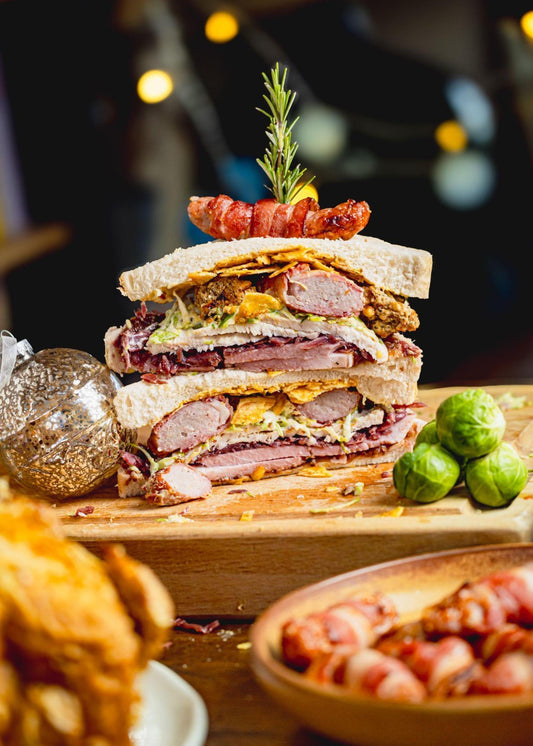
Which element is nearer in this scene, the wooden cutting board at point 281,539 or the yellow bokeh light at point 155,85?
the wooden cutting board at point 281,539

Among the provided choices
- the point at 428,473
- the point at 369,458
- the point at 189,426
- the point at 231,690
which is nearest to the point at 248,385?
the point at 189,426

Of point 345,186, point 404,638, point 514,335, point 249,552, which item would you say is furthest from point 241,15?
point 404,638

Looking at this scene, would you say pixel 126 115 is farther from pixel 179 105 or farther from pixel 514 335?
pixel 514 335

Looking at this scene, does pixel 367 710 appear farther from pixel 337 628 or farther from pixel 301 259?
pixel 301 259

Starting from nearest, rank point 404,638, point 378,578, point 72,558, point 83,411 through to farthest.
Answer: point 72,558 < point 404,638 < point 378,578 < point 83,411

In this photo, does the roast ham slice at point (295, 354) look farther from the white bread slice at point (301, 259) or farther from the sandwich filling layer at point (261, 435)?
the white bread slice at point (301, 259)

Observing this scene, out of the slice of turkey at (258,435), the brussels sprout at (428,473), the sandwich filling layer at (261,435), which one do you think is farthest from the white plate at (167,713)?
the slice of turkey at (258,435)
